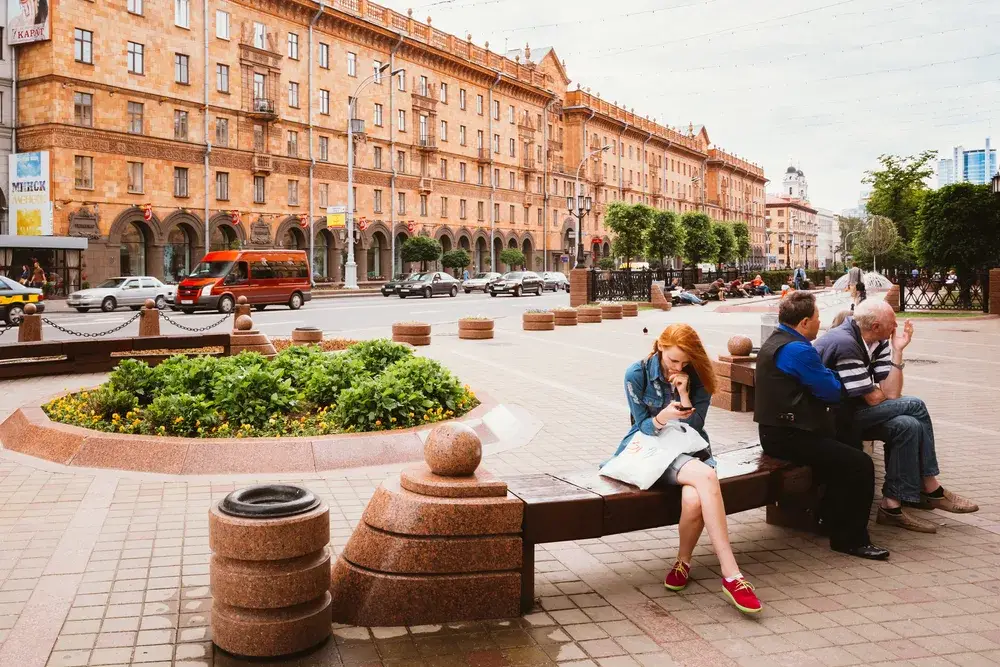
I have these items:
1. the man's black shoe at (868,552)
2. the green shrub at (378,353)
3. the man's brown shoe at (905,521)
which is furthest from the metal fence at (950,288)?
the man's black shoe at (868,552)

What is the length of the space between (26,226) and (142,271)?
545 cm

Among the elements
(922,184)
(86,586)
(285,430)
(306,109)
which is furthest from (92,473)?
(922,184)

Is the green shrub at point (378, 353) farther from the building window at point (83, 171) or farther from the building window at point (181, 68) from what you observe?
the building window at point (181, 68)

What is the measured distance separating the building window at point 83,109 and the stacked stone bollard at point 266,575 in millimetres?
40543

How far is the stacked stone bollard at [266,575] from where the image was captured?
364 centimetres

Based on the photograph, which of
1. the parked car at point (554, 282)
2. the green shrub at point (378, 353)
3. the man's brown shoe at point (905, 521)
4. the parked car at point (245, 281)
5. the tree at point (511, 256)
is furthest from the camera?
the tree at point (511, 256)

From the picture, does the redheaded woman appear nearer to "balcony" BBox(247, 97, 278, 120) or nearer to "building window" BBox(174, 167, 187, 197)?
"building window" BBox(174, 167, 187, 197)

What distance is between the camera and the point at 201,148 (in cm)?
4406

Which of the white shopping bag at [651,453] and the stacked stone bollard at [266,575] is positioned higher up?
the white shopping bag at [651,453]

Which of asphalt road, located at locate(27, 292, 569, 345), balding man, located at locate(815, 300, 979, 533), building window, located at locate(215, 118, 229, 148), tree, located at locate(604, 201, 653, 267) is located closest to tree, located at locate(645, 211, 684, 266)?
tree, located at locate(604, 201, 653, 267)

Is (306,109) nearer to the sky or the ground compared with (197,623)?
nearer to the sky

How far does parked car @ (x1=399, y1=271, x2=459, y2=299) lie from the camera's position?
148ft

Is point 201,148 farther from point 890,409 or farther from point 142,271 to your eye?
point 890,409

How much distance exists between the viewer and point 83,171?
39344 mm
